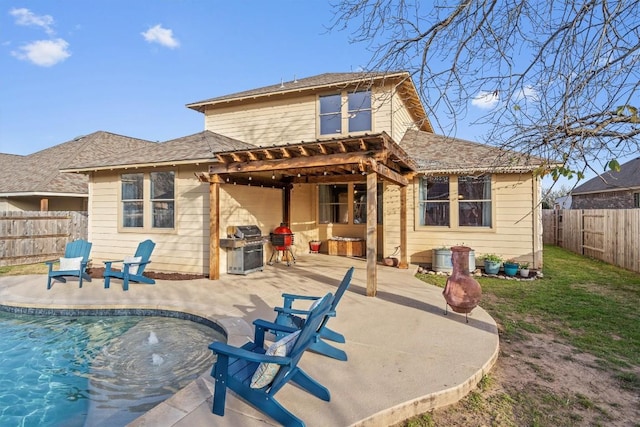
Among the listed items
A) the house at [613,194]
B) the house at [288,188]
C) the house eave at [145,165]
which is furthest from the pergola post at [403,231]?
the house at [613,194]

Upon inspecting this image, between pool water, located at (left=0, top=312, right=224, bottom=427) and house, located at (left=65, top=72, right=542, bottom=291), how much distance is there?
2.85 meters

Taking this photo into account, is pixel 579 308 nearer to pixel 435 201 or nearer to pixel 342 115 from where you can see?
pixel 435 201

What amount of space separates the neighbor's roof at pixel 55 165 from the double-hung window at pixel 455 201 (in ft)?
38.0

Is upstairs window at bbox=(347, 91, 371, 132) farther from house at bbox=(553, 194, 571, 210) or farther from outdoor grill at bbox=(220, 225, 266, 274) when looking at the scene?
house at bbox=(553, 194, 571, 210)

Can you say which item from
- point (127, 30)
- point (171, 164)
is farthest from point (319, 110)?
point (127, 30)

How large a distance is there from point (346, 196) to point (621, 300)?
7962 millimetres

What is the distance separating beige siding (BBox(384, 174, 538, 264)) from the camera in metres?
8.91

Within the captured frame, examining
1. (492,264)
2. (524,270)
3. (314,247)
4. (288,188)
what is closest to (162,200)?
(288,188)

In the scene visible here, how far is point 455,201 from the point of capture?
9539 millimetres

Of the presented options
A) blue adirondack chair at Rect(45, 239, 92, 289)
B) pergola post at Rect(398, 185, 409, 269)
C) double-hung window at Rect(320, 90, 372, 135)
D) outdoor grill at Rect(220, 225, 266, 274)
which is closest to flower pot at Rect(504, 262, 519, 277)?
pergola post at Rect(398, 185, 409, 269)

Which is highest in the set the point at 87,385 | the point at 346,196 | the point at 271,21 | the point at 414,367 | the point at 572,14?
the point at 271,21

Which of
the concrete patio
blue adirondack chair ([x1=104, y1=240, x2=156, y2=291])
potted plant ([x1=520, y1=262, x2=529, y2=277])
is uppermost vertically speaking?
blue adirondack chair ([x1=104, y1=240, x2=156, y2=291])

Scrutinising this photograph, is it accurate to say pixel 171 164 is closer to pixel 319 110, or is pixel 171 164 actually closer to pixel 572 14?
pixel 319 110

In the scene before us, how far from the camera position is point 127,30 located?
29.9 ft
